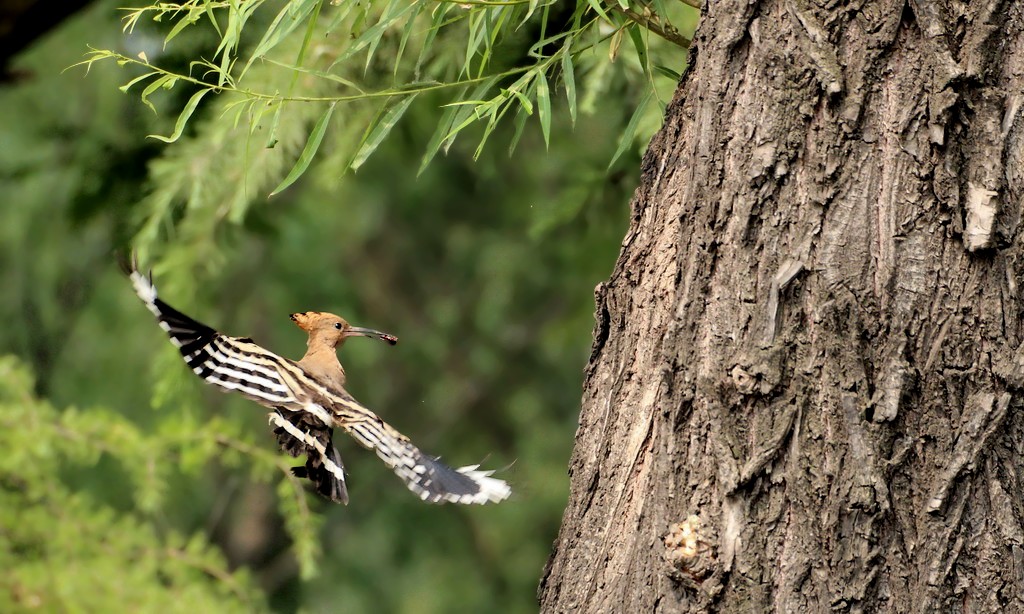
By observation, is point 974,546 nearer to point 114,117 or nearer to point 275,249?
point 114,117

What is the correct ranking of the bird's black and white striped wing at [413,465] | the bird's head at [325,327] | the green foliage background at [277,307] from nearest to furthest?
the bird's black and white striped wing at [413,465] → the bird's head at [325,327] → the green foliage background at [277,307]

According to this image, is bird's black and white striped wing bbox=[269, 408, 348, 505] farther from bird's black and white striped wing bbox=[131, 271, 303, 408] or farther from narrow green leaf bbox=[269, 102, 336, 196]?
narrow green leaf bbox=[269, 102, 336, 196]

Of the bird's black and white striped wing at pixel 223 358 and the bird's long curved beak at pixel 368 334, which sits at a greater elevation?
the bird's long curved beak at pixel 368 334

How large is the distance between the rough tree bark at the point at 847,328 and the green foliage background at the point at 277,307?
28 centimetres

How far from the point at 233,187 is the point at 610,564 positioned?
1.64m

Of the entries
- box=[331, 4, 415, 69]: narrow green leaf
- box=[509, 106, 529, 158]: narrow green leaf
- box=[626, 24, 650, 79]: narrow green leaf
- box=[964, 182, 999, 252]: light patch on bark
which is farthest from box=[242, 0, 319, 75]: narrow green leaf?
Answer: box=[964, 182, 999, 252]: light patch on bark

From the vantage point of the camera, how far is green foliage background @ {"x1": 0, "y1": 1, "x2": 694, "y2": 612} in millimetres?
2551

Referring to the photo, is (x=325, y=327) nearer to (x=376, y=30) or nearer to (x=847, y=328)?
(x=376, y=30)

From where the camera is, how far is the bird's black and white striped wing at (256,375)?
1.50 meters

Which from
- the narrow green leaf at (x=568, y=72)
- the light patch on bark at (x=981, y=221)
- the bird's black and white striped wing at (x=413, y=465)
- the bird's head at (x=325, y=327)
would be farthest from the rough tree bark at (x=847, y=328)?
the bird's head at (x=325, y=327)

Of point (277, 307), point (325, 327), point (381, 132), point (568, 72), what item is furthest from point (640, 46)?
point (277, 307)

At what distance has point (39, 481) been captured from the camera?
10.2 ft

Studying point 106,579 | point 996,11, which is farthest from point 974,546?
point 106,579

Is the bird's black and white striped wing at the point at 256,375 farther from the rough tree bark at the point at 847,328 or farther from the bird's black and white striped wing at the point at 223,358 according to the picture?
the rough tree bark at the point at 847,328
